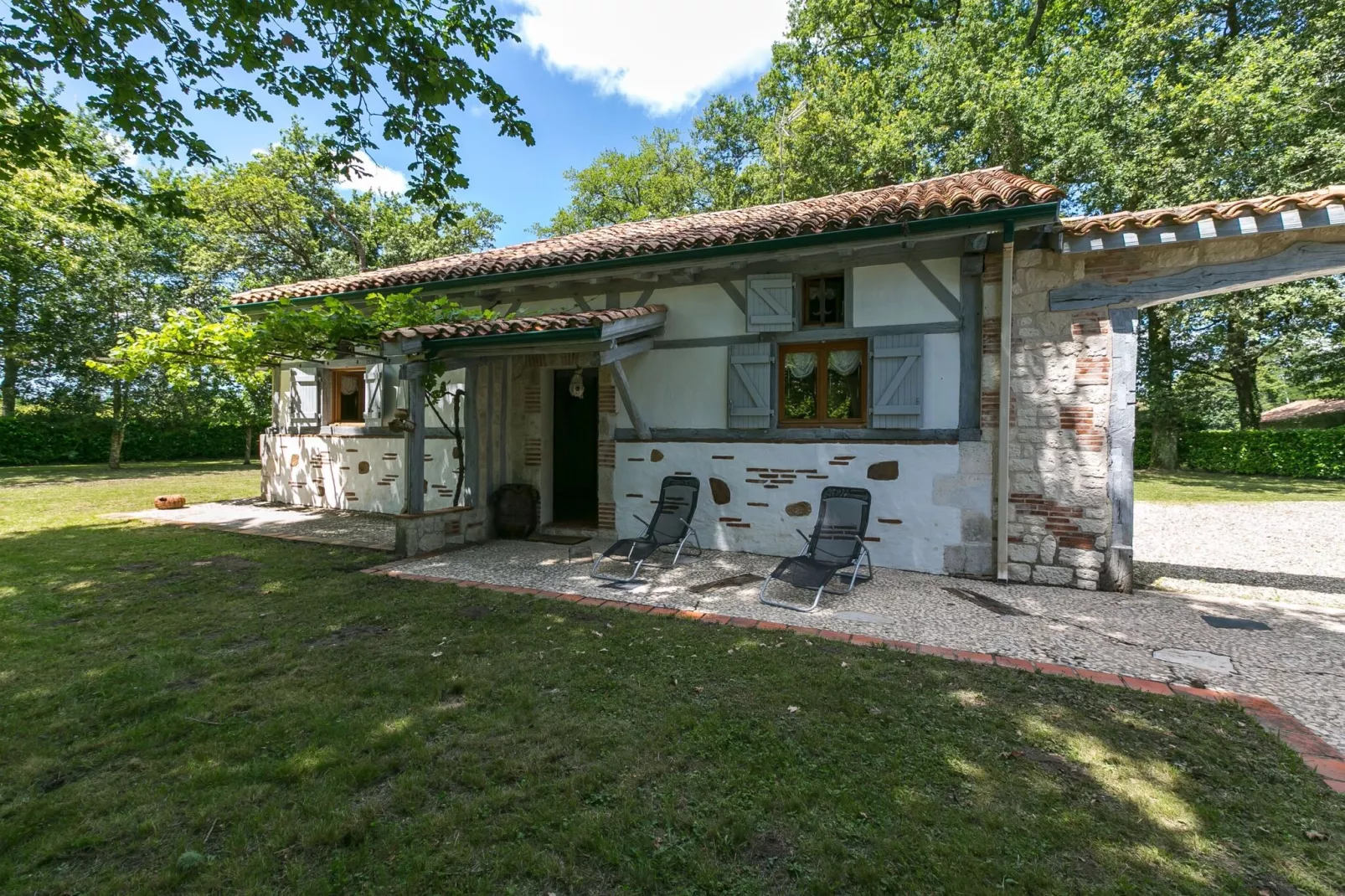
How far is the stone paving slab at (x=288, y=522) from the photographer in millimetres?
7273

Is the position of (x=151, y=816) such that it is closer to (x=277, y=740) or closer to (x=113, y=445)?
(x=277, y=740)

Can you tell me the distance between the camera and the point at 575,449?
9375 mm

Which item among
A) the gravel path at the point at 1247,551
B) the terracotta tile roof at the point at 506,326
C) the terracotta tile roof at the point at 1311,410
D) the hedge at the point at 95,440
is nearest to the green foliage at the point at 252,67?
the terracotta tile roof at the point at 506,326

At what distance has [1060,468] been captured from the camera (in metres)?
5.27

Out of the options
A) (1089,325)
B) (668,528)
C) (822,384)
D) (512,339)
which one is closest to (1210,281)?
(1089,325)

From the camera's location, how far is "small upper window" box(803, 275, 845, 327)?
244 inches

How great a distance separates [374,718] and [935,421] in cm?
551

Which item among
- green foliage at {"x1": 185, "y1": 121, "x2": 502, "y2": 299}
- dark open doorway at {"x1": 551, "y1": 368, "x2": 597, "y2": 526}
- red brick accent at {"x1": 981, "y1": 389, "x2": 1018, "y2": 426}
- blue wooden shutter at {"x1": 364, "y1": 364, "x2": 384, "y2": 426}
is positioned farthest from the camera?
green foliage at {"x1": 185, "y1": 121, "x2": 502, "y2": 299}

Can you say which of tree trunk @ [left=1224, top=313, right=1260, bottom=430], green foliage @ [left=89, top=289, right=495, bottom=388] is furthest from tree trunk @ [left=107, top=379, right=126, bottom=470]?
tree trunk @ [left=1224, top=313, right=1260, bottom=430]

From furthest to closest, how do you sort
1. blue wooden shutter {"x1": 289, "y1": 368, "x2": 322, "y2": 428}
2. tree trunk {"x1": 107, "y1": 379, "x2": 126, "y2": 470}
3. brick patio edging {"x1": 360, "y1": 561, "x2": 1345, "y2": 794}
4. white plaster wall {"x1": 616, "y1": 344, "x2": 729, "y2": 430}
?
tree trunk {"x1": 107, "y1": 379, "x2": 126, "y2": 470}, blue wooden shutter {"x1": 289, "y1": 368, "x2": 322, "y2": 428}, white plaster wall {"x1": 616, "y1": 344, "x2": 729, "y2": 430}, brick patio edging {"x1": 360, "y1": 561, "x2": 1345, "y2": 794}

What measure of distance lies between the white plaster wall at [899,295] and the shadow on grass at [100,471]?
59.4 ft

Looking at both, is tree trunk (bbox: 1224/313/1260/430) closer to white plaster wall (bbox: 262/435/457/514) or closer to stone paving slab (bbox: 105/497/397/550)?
white plaster wall (bbox: 262/435/457/514)

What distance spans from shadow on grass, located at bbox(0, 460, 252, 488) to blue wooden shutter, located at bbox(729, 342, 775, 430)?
16.5 m

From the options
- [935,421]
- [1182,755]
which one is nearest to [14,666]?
[1182,755]
